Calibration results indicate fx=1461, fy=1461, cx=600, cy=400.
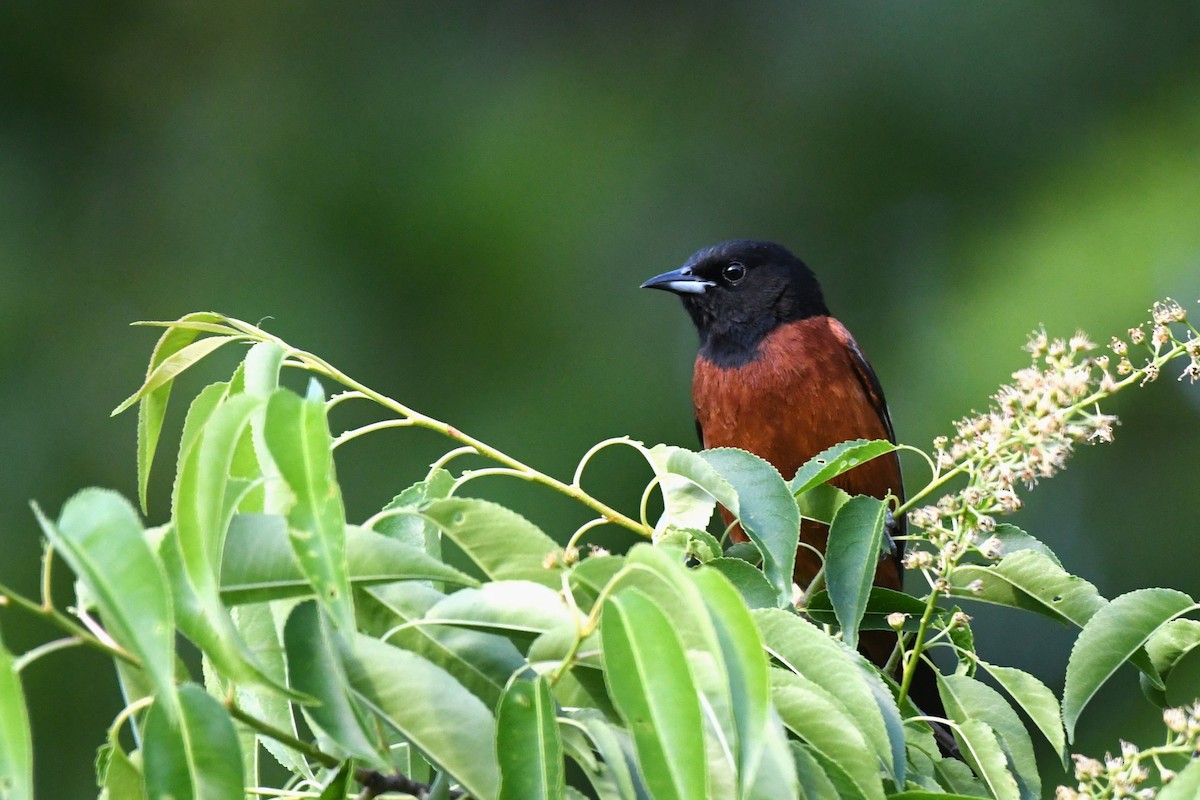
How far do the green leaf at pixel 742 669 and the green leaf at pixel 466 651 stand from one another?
32 cm

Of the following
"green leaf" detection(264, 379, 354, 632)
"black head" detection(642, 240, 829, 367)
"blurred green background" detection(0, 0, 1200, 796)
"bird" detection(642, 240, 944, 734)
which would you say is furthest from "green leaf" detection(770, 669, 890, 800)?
"blurred green background" detection(0, 0, 1200, 796)

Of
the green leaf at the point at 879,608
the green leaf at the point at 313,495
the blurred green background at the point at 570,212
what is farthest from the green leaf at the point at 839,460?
the blurred green background at the point at 570,212

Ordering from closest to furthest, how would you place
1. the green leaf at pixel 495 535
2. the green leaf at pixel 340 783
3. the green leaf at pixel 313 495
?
the green leaf at pixel 313 495 < the green leaf at pixel 340 783 < the green leaf at pixel 495 535

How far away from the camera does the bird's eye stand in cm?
477

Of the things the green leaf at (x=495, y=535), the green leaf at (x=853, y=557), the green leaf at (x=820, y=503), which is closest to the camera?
the green leaf at (x=495, y=535)

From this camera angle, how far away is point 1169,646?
1.92 m

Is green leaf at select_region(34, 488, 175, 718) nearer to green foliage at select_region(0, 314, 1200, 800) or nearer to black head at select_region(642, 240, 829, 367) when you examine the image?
green foliage at select_region(0, 314, 1200, 800)

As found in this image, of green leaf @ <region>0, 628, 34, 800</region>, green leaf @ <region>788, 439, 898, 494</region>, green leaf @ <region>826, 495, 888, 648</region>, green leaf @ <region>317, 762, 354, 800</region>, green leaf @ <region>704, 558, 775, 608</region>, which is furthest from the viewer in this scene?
green leaf @ <region>788, 439, 898, 494</region>

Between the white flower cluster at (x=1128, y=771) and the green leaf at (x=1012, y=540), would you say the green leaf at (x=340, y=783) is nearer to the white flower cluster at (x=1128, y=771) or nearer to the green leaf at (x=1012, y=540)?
the white flower cluster at (x=1128, y=771)

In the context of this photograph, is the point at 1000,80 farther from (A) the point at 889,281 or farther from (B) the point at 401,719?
(B) the point at 401,719

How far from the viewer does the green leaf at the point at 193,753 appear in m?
1.17

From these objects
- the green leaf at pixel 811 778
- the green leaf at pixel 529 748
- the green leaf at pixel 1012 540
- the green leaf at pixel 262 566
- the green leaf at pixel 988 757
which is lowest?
the green leaf at pixel 988 757

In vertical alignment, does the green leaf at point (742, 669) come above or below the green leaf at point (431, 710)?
above

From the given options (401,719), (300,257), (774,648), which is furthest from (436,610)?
(300,257)
